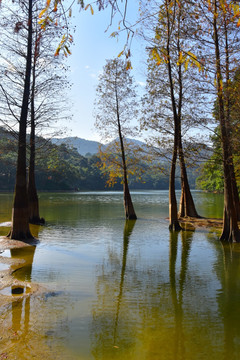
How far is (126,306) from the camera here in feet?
21.9

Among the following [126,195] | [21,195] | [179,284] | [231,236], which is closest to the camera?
[179,284]

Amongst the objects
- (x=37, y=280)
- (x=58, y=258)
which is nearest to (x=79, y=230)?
(x=58, y=258)

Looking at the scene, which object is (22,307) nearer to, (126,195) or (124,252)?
(124,252)

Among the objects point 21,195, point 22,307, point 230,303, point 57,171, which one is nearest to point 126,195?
point 57,171

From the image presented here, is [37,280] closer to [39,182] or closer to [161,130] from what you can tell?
[161,130]

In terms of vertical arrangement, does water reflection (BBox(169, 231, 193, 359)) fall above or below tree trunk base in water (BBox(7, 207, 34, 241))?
below

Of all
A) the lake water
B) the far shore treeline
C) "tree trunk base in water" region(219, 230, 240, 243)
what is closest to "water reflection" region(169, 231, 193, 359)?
the lake water

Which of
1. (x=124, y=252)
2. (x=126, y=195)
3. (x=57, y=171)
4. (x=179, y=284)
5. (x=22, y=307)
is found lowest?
(x=124, y=252)

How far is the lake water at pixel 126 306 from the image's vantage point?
4859 mm

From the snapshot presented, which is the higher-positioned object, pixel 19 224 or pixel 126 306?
pixel 19 224

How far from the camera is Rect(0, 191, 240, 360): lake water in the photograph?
486cm

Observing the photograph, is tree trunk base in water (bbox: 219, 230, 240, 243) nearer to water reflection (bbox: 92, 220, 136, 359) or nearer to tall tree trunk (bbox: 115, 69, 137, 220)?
water reflection (bbox: 92, 220, 136, 359)

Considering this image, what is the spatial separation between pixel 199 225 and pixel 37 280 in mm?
14208

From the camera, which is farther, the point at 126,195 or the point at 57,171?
the point at 126,195
